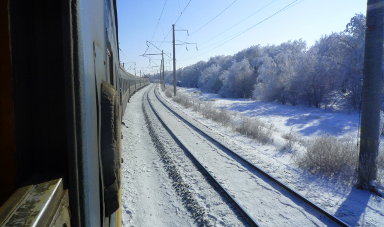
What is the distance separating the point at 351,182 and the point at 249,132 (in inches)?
250

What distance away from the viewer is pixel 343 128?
20594 millimetres

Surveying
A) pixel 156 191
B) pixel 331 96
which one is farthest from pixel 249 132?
pixel 331 96

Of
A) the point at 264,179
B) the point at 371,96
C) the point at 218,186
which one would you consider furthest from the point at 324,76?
the point at 218,186

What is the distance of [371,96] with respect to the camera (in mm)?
6160

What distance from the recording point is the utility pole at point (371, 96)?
5996 mm

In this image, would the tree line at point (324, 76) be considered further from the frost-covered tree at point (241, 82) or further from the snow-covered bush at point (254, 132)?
the snow-covered bush at point (254, 132)

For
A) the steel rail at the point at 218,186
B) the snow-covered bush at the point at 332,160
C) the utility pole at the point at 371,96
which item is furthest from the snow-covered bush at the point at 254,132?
the utility pole at the point at 371,96

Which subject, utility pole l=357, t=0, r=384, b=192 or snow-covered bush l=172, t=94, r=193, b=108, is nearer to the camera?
utility pole l=357, t=0, r=384, b=192

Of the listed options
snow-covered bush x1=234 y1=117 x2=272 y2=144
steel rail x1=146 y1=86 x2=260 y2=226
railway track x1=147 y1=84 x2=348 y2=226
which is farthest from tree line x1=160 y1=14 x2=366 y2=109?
steel rail x1=146 y1=86 x2=260 y2=226

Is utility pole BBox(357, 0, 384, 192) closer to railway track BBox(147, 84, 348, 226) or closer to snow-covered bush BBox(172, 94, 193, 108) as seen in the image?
railway track BBox(147, 84, 348, 226)

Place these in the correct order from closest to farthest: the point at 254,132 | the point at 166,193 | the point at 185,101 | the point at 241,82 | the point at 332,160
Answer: the point at 166,193
the point at 332,160
the point at 254,132
the point at 185,101
the point at 241,82

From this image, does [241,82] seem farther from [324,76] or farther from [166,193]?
[166,193]

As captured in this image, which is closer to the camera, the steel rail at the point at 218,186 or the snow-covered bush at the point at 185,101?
the steel rail at the point at 218,186

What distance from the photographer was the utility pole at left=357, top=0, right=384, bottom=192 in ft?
19.7
